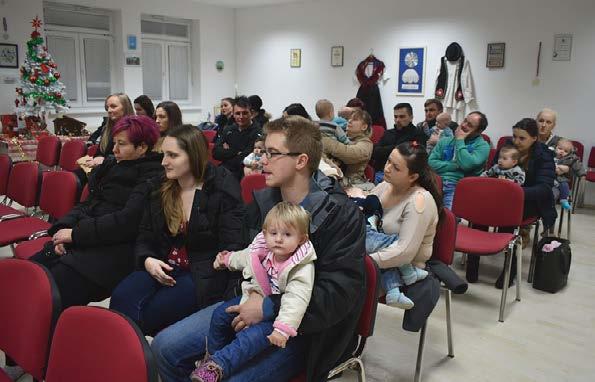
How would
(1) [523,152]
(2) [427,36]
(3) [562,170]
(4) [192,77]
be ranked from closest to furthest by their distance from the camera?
(1) [523,152]
(3) [562,170]
(2) [427,36]
(4) [192,77]

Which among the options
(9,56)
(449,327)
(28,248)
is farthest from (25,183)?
(9,56)

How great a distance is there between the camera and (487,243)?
10.3ft

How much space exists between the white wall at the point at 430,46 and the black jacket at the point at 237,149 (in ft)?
13.4

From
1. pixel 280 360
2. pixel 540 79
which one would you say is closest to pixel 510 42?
Result: pixel 540 79

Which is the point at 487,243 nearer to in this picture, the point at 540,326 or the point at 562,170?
the point at 540,326

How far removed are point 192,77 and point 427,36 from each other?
15.9ft

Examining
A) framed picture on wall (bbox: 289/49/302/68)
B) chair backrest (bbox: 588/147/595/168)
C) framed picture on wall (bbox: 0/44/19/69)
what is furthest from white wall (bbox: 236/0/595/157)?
framed picture on wall (bbox: 0/44/19/69)

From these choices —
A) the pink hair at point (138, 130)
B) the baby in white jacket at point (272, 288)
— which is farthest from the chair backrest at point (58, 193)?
the baby in white jacket at point (272, 288)

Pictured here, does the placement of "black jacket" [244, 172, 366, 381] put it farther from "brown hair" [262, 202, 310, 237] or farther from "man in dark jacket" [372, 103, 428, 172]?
"man in dark jacket" [372, 103, 428, 172]

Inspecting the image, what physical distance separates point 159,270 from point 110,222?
0.46m

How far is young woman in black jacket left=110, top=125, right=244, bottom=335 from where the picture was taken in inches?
79.3

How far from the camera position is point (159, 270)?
202 centimetres

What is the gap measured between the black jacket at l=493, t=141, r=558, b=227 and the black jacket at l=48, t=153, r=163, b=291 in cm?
269

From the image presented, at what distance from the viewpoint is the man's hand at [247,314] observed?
5.35 ft
